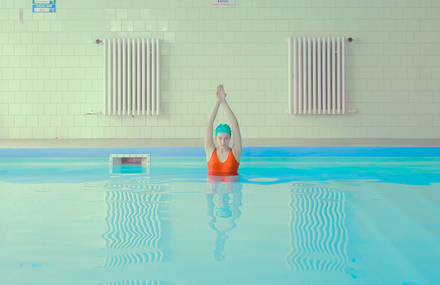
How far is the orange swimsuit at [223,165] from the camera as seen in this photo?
13.2 ft

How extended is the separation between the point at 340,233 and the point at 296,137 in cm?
541

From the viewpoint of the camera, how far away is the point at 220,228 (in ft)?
7.19

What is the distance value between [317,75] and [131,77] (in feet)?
9.46

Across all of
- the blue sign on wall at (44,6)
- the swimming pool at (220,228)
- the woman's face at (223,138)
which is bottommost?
the swimming pool at (220,228)

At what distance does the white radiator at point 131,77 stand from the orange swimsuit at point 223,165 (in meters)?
3.43

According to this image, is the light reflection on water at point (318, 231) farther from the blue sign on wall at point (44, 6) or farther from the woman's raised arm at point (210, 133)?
the blue sign on wall at point (44, 6)

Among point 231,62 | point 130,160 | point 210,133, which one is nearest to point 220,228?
point 210,133

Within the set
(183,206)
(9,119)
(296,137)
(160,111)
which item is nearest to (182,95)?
(160,111)

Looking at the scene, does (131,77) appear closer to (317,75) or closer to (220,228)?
(317,75)

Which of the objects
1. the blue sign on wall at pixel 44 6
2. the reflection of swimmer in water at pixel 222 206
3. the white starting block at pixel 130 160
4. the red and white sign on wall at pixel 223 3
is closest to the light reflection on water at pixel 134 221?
the reflection of swimmer in water at pixel 222 206

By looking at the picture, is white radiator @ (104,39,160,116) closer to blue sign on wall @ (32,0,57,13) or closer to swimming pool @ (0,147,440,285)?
blue sign on wall @ (32,0,57,13)

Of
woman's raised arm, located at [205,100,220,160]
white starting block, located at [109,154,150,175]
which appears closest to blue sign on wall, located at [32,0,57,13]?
white starting block, located at [109,154,150,175]

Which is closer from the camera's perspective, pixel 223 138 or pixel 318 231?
pixel 318 231

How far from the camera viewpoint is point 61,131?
7.48 m
